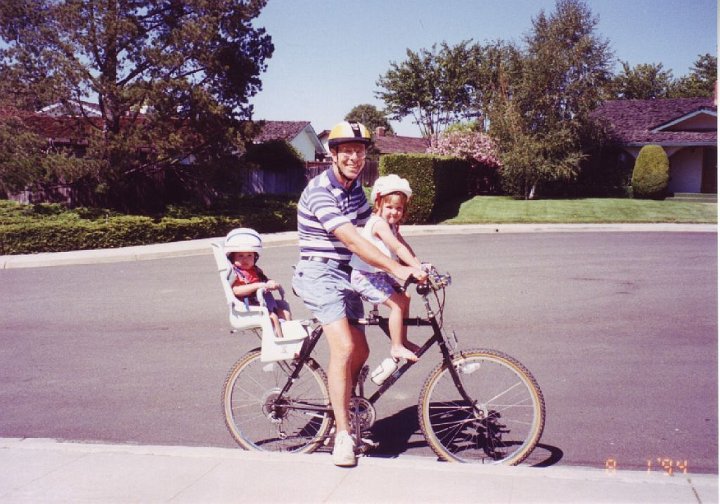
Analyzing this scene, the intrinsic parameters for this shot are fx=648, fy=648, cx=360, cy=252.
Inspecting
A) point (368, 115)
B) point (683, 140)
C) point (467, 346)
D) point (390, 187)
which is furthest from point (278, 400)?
point (368, 115)

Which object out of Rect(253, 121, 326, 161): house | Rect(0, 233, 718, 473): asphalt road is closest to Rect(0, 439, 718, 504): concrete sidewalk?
Rect(0, 233, 718, 473): asphalt road

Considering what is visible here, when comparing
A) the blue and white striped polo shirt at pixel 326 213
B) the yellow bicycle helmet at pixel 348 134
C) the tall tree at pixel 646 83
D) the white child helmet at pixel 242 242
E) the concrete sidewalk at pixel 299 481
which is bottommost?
the concrete sidewalk at pixel 299 481

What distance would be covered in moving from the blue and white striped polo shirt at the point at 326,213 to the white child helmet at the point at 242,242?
20.6 inches

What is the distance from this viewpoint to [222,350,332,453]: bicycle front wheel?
163 inches

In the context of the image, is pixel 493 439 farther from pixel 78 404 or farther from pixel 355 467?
pixel 78 404

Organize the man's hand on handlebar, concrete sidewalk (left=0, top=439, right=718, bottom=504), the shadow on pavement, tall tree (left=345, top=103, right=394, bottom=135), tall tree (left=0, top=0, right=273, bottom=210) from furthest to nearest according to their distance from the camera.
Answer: tall tree (left=345, top=103, right=394, bottom=135) → tall tree (left=0, top=0, right=273, bottom=210) → the shadow on pavement → the man's hand on handlebar → concrete sidewalk (left=0, top=439, right=718, bottom=504)

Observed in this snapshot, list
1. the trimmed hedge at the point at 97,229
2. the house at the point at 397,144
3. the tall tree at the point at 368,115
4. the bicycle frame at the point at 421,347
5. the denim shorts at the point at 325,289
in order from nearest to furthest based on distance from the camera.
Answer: the denim shorts at the point at 325,289, the bicycle frame at the point at 421,347, the trimmed hedge at the point at 97,229, the house at the point at 397,144, the tall tree at the point at 368,115

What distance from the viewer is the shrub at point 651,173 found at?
30766 mm

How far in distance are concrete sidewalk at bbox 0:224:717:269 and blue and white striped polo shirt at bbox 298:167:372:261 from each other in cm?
1315

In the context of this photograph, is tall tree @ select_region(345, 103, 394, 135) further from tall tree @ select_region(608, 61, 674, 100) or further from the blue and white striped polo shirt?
the blue and white striped polo shirt

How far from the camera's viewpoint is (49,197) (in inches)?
860

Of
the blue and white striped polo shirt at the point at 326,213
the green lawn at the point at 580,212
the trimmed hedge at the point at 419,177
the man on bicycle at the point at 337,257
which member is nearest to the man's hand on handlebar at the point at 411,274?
the man on bicycle at the point at 337,257

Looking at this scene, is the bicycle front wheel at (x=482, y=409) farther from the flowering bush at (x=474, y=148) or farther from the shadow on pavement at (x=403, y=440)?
the flowering bush at (x=474, y=148)

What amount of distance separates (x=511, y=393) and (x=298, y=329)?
1374 mm
